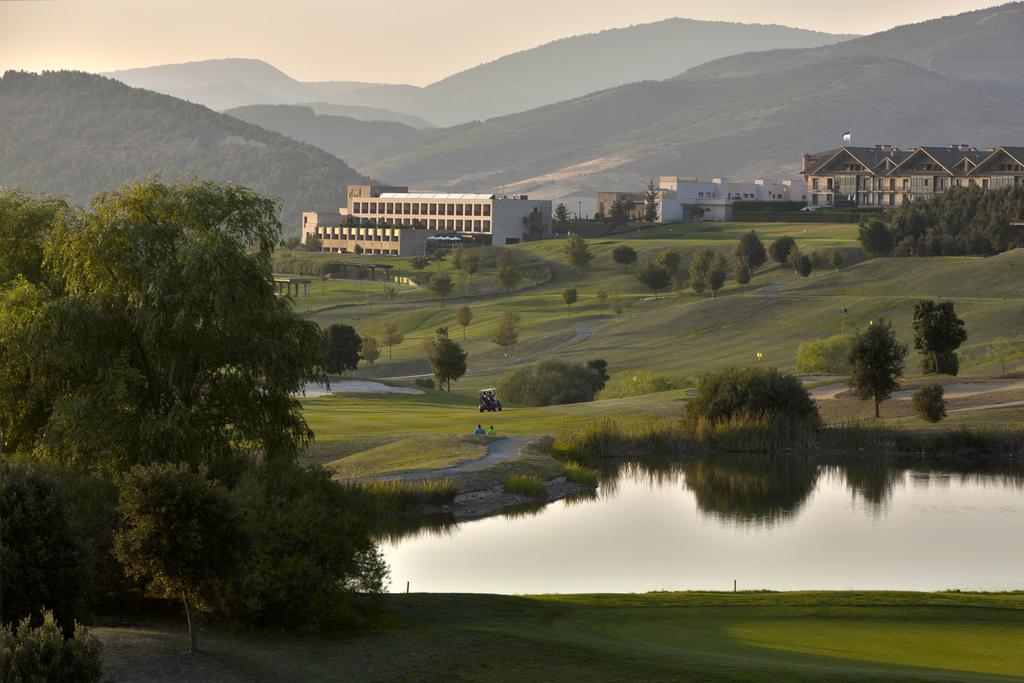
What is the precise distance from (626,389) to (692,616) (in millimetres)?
56764

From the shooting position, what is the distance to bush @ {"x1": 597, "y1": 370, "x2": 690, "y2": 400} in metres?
86.6

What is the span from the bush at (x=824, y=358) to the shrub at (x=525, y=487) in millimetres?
35804

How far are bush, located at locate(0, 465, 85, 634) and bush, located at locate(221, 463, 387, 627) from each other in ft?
8.85

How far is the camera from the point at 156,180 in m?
36.5

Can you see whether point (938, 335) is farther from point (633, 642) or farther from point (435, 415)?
point (633, 642)

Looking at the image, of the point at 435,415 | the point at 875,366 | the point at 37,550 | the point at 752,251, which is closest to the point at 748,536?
the point at 875,366

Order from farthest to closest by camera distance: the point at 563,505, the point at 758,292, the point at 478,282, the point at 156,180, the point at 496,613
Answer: the point at 478,282, the point at 758,292, the point at 563,505, the point at 156,180, the point at 496,613

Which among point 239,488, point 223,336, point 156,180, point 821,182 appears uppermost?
point 821,182

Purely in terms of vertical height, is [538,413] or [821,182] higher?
[821,182]

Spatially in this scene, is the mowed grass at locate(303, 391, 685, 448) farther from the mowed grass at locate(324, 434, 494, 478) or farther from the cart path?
the cart path

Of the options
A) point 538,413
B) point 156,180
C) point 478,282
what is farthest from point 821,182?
point 156,180

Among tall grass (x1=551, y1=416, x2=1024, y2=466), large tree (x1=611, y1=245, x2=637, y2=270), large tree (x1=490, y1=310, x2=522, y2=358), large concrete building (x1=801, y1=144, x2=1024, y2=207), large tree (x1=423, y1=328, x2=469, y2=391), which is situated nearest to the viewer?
tall grass (x1=551, y1=416, x2=1024, y2=466)

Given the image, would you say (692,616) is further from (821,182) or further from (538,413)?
(821,182)

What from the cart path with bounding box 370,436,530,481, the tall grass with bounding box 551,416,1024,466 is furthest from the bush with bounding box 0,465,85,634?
the tall grass with bounding box 551,416,1024,466
